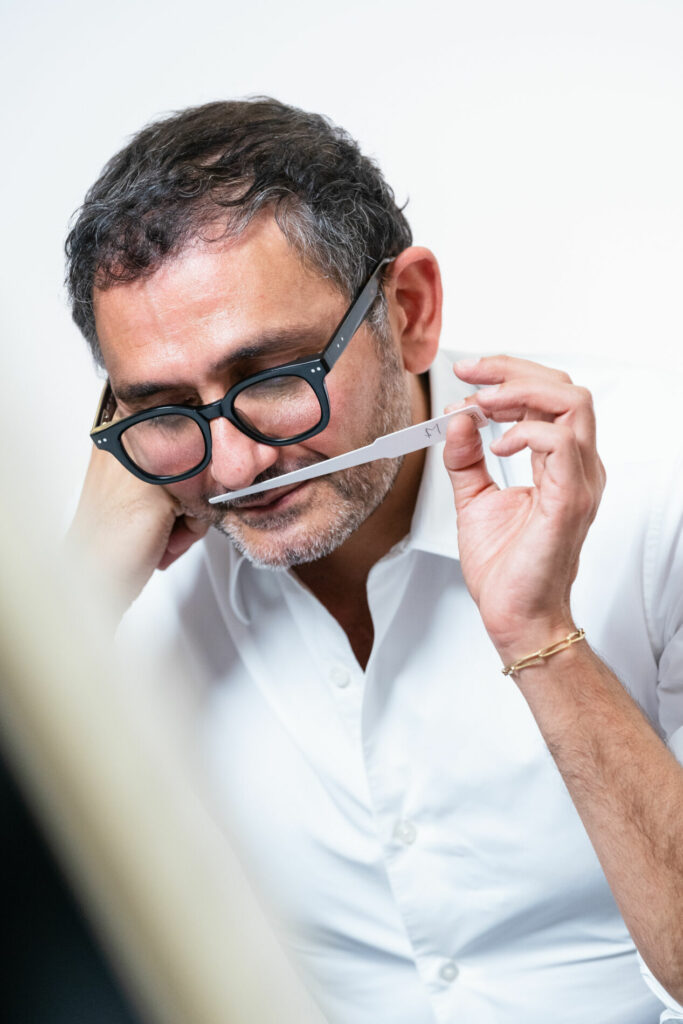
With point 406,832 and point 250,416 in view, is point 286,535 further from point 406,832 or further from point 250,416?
point 406,832

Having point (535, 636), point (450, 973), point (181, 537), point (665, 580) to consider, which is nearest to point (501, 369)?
point (535, 636)

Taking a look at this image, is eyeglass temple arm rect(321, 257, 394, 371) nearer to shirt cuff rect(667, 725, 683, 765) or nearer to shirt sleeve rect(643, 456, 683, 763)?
shirt sleeve rect(643, 456, 683, 763)

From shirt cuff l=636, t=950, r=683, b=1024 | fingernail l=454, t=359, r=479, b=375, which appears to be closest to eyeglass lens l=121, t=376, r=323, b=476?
fingernail l=454, t=359, r=479, b=375

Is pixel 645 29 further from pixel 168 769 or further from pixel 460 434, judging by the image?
pixel 168 769

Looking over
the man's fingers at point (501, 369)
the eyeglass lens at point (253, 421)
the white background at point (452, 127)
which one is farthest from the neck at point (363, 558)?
the white background at point (452, 127)

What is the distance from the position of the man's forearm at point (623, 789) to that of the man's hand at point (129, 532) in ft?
1.90

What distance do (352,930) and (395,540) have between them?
534mm

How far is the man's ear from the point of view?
1.35 metres

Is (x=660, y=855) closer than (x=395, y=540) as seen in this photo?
Yes

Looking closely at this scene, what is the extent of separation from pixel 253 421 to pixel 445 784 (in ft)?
1.74

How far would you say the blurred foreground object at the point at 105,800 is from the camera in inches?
7.1

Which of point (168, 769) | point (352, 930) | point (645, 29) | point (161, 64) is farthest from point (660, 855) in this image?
point (161, 64)

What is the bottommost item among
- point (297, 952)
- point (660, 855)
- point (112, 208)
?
point (297, 952)

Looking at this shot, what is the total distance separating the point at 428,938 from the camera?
133 cm
